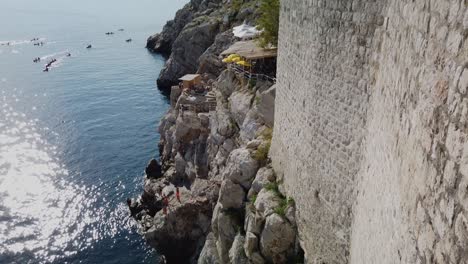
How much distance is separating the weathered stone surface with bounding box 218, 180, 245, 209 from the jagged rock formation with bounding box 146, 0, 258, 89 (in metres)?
22.7

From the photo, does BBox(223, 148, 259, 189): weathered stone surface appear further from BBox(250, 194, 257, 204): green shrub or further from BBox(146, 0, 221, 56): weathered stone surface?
BBox(146, 0, 221, 56): weathered stone surface

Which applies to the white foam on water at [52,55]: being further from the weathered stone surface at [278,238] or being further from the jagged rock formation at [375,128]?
the weathered stone surface at [278,238]

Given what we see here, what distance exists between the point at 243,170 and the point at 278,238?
4.09 meters

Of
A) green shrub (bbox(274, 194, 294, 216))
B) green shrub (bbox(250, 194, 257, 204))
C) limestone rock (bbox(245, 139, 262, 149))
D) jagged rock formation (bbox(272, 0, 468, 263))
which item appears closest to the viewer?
jagged rock formation (bbox(272, 0, 468, 263))

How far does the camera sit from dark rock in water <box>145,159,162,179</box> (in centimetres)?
3519

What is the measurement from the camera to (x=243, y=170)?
17578mm

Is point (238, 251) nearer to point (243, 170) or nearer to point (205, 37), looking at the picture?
point (243, 170)

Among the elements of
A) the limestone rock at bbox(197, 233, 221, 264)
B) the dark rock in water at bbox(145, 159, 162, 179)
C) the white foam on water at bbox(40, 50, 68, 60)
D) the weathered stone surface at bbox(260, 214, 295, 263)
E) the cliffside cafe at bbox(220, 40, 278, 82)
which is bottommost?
the dark rock in water at bbox(145, 159, 162, 179)

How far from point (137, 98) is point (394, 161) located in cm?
5156

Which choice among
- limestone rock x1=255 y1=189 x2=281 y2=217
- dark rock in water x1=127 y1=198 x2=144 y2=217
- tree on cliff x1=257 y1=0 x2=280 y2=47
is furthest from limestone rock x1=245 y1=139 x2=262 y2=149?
dark rock in water x1=127 y1=198 x2=144 y2=217

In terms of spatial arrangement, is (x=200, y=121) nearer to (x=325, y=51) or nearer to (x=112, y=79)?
(x=325, y=51)

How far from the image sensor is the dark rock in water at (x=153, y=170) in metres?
35.2

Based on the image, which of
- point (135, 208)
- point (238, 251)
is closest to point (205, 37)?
point (135, 208)

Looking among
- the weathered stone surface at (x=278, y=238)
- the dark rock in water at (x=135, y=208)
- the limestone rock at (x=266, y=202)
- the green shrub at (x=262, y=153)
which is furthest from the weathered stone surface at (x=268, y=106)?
the dark rock in water at (x=135, y=208)
